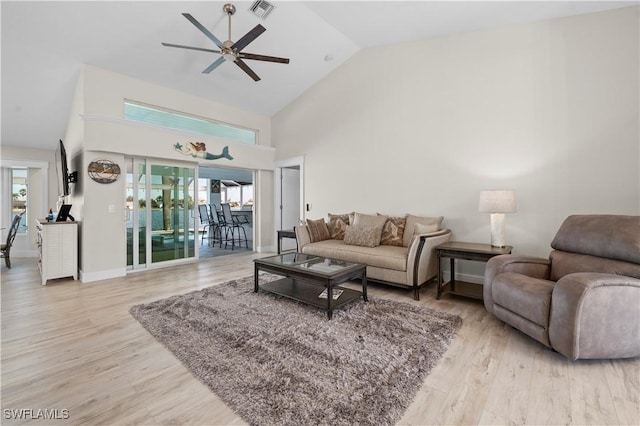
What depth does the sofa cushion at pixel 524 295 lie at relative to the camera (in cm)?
215

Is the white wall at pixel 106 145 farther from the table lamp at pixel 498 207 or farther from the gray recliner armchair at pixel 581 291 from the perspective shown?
the gray recliner armchair at pixel 581 291

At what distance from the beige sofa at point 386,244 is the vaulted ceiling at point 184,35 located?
8.92 ft

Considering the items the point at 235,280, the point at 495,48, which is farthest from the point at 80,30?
the point at 495,48

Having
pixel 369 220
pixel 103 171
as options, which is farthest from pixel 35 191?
pixel 369 220

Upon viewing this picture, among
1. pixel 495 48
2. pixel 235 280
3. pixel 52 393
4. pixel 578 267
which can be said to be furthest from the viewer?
pixel 235 280

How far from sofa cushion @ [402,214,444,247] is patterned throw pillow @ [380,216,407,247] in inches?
2.2

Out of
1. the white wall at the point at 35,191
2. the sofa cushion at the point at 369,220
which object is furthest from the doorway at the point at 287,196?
the white wall at the point at 35,191

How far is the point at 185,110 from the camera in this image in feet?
17.2

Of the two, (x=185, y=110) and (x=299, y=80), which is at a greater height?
(x=299, y=80)

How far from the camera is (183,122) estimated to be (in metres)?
5.29

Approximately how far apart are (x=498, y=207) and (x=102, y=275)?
551 centimetres

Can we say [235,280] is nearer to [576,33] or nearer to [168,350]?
[168,350]

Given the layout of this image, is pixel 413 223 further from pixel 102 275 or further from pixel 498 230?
pixel 102 275

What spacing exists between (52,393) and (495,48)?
554 centimetres
